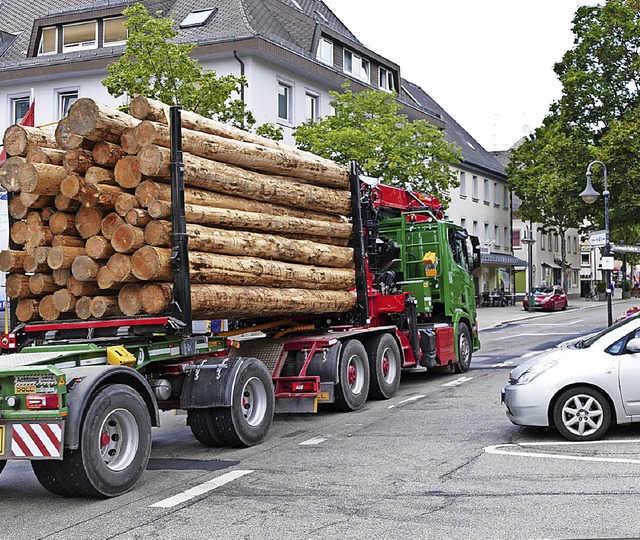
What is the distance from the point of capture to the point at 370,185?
559 inches

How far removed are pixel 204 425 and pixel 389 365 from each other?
4.85 metres

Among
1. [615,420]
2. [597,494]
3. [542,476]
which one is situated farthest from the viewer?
[615,420]

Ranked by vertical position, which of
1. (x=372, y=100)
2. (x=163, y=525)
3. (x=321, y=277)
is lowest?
(x=163, y=525)

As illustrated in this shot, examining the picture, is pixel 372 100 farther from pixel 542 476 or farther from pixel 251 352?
pixel 542 476

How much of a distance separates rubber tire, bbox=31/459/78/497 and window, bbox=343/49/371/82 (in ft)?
103

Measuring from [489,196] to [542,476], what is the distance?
181ft

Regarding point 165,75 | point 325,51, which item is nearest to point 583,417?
point 165,75

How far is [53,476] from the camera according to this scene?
7234mm

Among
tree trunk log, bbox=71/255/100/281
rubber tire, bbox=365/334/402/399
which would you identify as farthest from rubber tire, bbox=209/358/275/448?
rubber tire, bbox=365/334/402/399

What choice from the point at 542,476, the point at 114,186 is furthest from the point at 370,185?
the point at 542,476

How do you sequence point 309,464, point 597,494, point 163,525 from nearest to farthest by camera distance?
point 163,525
point 597,494
point 309,464

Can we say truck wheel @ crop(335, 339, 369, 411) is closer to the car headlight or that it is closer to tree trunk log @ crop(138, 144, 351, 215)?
tree trunk log @ crop(138, 144, 351, 215)

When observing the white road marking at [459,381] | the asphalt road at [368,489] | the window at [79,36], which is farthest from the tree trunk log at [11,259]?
the window at [79,36]

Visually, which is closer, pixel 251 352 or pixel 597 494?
pixel 597 494
